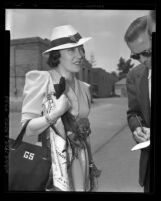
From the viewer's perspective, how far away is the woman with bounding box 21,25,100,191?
4500 millimetres

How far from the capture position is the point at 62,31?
4512 millimetres

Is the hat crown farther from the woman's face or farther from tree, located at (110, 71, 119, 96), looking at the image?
tree, located at (110, 71, 119, 96)

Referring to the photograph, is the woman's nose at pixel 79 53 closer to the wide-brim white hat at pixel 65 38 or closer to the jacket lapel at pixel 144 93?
the wide-brim white hat at pixel 65 38

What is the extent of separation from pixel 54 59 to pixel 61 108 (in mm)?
575

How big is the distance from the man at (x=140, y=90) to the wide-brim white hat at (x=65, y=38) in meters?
0.57

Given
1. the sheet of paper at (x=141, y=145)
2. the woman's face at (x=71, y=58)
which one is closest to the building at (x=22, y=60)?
the woman's face at (x=71, y=58)

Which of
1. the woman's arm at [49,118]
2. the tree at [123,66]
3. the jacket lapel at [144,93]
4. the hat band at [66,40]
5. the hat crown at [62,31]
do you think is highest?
the hat crown at [62,31]

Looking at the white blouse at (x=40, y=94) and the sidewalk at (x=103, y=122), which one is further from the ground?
the white blouse at (x=40, y=94)

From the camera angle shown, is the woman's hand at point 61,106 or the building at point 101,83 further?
the building at point 101,83

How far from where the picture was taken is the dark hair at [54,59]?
453cm

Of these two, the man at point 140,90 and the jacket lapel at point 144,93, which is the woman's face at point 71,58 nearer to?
the man at point 140,90

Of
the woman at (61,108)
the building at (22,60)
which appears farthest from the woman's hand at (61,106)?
the building at (22,60)

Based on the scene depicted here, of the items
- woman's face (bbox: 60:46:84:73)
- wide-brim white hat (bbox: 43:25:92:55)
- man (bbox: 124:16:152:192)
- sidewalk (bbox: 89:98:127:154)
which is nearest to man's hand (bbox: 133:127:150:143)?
man (bbox: 124:16:152:192)
